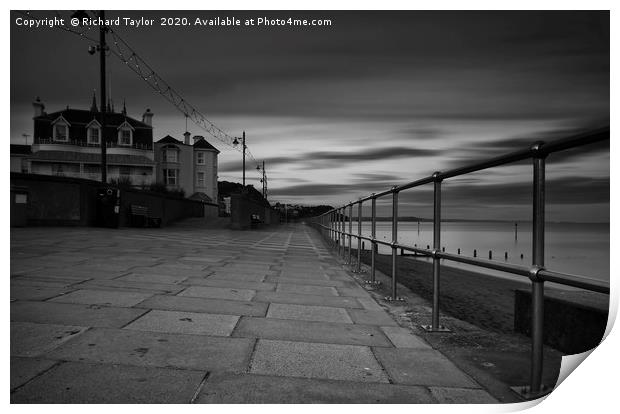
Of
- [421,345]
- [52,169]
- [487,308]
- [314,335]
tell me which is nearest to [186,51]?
[314,335]

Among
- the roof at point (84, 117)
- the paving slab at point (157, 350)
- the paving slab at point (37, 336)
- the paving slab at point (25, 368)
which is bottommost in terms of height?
the paving slab at point (157, 350)

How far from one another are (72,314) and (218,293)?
1499 mm

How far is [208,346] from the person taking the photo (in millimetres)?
2730

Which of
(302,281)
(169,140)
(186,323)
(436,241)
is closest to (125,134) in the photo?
(169,140)

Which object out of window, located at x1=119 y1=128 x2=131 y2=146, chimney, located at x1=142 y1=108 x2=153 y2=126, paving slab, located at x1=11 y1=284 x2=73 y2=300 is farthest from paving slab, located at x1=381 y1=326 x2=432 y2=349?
chimney, located at x1=142 y1=108 x2=153 y2=126

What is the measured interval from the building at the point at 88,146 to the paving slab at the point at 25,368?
4152 cm

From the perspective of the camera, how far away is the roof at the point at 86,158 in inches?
1626

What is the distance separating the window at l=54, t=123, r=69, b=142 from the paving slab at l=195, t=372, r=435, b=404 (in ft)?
155

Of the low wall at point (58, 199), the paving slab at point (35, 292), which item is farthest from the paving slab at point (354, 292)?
the low wall at point (58, 199)

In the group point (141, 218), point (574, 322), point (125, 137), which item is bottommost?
point (574, 322)

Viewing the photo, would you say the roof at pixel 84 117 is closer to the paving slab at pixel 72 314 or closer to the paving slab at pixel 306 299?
the paving slab at pixel 306 299

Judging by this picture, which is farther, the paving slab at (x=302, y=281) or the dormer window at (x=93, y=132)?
the dormer window at (x=93, y=132)

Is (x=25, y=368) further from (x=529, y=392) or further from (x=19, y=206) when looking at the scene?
(x=19, y=206)

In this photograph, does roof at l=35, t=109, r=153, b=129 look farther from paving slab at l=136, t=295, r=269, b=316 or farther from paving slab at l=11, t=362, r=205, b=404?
paving slab at l=11, t=362, r=205, b=404
